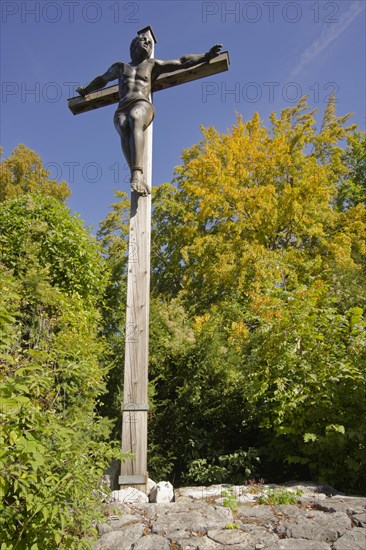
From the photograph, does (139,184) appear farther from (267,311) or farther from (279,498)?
(279,498)

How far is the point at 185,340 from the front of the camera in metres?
5.76

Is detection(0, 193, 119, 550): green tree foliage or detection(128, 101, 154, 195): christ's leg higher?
detection(128, 101, 154, 195): christ's leg

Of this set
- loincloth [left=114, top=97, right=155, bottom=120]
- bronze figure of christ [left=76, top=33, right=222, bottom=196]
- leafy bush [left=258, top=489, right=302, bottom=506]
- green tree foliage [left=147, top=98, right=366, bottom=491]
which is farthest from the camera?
loincloth [left=114, top=97, right=155, bottom=120]

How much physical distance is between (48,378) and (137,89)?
11.1ft

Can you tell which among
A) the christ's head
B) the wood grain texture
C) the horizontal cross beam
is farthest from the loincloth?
the christ's head

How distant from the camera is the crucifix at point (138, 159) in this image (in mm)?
3605

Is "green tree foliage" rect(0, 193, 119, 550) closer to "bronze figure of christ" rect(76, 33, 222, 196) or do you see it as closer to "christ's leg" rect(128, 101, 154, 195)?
"christ's leg" rect(128, 101, 154, 195)

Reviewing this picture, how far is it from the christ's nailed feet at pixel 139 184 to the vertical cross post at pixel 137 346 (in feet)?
0.17

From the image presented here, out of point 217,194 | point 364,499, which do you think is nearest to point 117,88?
point 364,499

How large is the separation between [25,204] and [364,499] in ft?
Result: 16.0

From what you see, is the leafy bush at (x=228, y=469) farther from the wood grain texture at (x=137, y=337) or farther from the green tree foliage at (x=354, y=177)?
the green tree foliage at (x=354, y=177)


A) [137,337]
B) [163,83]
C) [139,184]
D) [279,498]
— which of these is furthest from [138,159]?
[279,498]

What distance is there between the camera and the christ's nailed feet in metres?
4.23

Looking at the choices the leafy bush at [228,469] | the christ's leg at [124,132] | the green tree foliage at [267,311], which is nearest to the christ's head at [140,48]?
the christ's leg at [124,132]
